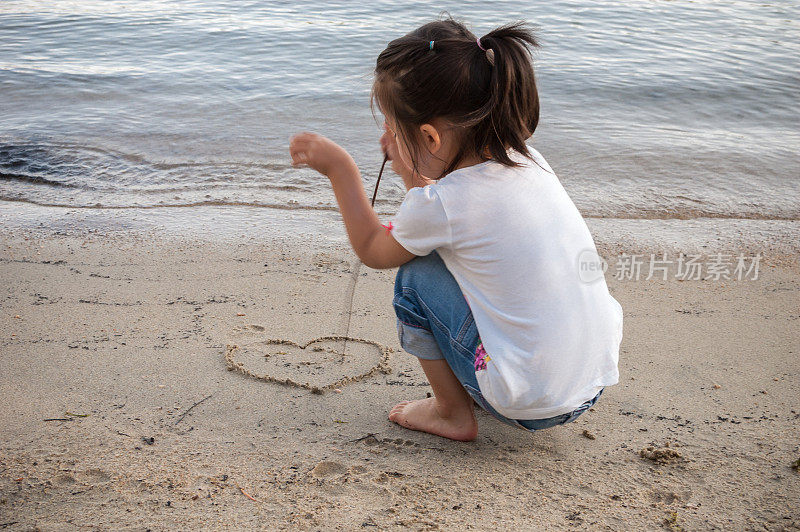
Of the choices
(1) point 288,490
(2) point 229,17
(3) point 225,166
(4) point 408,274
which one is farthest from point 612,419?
(2) point 229,17

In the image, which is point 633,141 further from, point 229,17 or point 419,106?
point 229,17

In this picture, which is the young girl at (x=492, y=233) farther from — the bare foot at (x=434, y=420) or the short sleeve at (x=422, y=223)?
the bare foot at (x=434, y=420)

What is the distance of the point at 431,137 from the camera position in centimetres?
170

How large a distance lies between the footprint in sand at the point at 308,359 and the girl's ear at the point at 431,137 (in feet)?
3.00

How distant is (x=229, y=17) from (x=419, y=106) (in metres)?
9.89

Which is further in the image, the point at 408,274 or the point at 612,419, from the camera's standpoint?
the point at 612,419

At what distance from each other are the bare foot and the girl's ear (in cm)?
73

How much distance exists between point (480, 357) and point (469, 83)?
653 millimetres

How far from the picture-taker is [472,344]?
1.73 metres

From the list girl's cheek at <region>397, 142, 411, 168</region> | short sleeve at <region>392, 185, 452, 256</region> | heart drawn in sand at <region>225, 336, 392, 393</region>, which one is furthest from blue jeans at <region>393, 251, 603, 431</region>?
heart drawn in sand at <region>225, 336, 392, 393</region>

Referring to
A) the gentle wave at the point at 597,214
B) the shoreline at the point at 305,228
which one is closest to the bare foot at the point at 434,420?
the shoreline at the point at 305,228

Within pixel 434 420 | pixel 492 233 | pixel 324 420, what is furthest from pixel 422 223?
pixel 324 420

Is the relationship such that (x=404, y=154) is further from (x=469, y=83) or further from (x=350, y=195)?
(x=469, y=83)

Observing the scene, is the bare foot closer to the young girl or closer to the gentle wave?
the young girl
